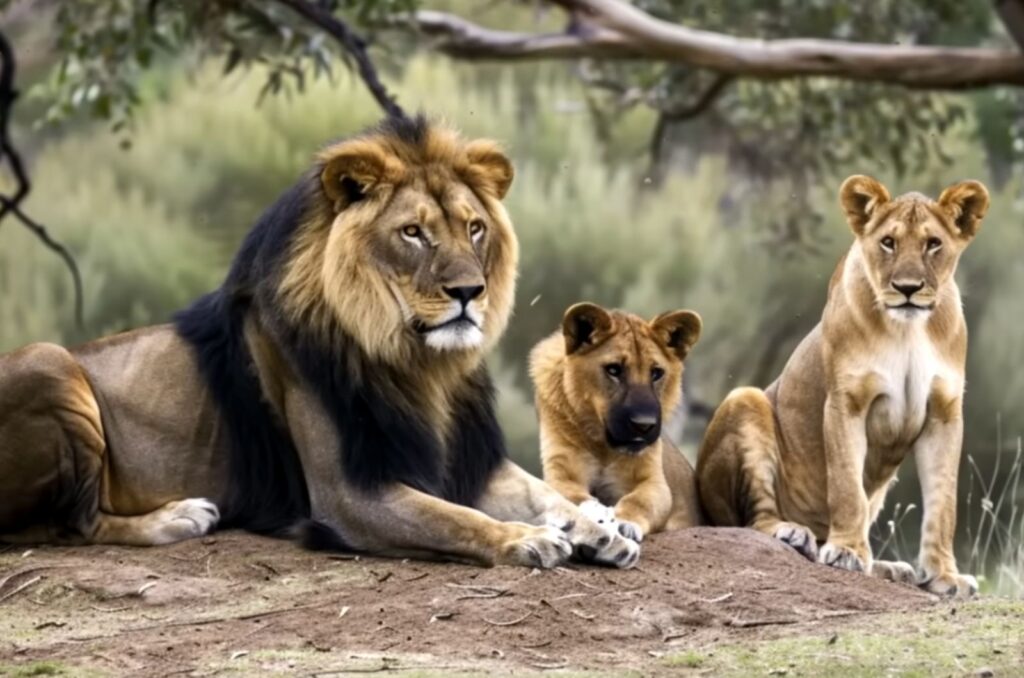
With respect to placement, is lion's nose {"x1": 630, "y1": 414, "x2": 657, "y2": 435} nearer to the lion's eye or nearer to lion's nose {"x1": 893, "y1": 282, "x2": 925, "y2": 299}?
the lion's eye

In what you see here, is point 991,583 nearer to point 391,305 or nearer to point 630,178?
point 391,305

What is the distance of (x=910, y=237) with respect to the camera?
6.79 m

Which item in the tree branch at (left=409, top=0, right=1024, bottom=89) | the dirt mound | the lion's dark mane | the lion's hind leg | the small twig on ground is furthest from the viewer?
the tree branch at (left=409, top=0, right=1024, bottom=89)

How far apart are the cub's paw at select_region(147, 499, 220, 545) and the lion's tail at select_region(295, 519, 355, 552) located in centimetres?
36

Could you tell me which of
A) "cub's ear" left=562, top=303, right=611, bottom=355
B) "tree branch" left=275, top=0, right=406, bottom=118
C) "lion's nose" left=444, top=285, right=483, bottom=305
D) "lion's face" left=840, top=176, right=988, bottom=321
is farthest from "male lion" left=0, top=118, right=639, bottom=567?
"tree branch" left=275, top=0, right=406, bottom=118

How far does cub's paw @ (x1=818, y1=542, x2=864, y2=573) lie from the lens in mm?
6715

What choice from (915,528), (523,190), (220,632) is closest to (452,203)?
(220,632)

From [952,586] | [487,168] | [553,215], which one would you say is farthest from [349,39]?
[952,586]

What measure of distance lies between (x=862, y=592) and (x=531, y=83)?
35.6 feet

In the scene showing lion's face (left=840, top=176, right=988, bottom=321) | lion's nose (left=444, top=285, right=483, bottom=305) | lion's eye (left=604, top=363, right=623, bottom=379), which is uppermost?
lion's face (left=840, top=176, right=988, bottom=321)

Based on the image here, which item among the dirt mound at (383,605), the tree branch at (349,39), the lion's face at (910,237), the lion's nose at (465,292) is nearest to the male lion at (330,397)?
the lion's nose at (465,292)

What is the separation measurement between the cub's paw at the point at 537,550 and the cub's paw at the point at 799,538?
1078 mm

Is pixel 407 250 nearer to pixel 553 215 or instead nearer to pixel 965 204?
pixel 965 204

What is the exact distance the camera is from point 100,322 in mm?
15398
